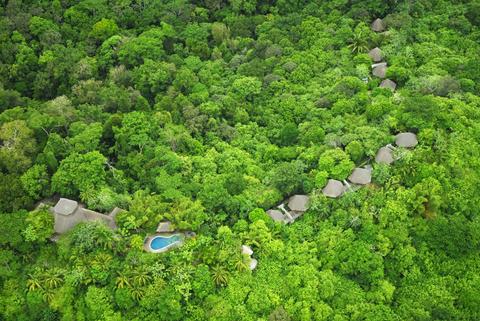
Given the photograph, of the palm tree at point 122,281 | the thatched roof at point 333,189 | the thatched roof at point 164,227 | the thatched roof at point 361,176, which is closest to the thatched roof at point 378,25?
the thatched roof at point 361,176

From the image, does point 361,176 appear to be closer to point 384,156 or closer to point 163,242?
point 384,156

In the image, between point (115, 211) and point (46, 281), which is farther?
point (115, 211)

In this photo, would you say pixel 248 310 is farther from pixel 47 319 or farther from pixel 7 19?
pixel 7 19

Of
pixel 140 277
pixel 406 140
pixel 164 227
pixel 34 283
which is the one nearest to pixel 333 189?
pixel 406 140

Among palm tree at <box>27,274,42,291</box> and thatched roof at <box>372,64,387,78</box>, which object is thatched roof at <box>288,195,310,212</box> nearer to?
thatched roof at <box>372,64,387,78</box>

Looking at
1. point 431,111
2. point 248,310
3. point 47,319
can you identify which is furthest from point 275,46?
point 47,319

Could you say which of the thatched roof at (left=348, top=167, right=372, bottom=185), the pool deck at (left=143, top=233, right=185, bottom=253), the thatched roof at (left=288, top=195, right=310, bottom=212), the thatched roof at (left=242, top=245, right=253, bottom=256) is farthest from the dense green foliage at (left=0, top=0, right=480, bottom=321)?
the pool deck at (left=143, top=233, right=185, bottom=253)

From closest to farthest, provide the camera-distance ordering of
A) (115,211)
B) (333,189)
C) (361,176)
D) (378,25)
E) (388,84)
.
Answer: (115,211), (333,189), (361,176), (388,84), (378,25)
